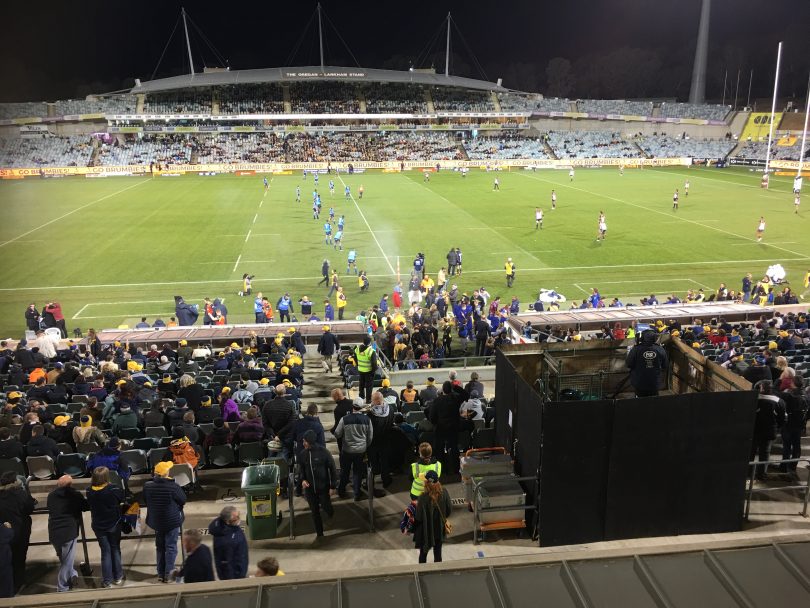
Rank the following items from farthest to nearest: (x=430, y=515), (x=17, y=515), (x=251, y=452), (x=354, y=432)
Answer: (x=251, y=452)
(x=354, y=432)
(x=430, y=515)
(x=17, y=515)

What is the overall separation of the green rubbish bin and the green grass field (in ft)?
52.9

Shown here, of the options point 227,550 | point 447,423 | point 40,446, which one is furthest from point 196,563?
point 40,446

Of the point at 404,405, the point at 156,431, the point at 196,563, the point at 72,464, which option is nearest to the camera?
the point at 196,563

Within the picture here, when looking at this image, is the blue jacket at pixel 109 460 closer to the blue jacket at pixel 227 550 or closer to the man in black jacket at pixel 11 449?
the man in black jacket at pixel 11 449

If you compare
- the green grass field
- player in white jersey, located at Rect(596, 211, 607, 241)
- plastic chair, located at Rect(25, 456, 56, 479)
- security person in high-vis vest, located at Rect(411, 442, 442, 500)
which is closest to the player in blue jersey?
the green grass field

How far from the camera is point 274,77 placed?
294 ft

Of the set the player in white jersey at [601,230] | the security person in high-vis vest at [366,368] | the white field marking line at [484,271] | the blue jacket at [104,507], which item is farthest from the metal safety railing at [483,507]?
the player in white jersey at [601,230]

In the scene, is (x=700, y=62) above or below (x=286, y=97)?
above

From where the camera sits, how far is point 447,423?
9.40 m

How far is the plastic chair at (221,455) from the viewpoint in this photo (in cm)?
952

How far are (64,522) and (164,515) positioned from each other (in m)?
1.04

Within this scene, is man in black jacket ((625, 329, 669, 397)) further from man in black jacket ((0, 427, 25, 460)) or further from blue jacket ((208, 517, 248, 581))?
man in black jacket ((0, 427, 25, 460))

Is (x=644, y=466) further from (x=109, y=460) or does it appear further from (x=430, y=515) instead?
(x=109, y=460)

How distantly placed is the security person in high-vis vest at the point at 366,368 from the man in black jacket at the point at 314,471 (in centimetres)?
527
